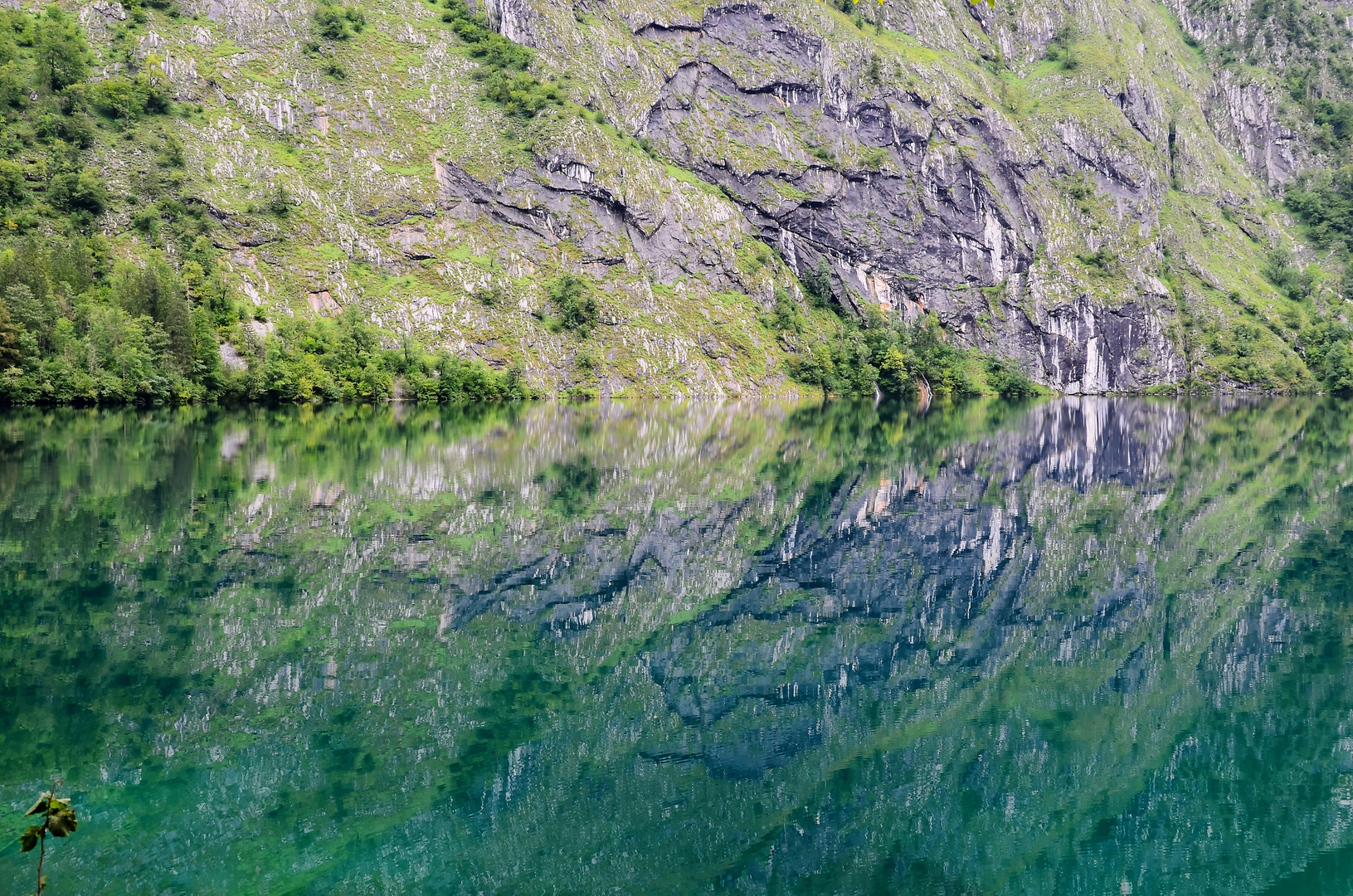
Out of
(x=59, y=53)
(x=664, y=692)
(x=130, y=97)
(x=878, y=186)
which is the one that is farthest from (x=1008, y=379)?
(x=664, y=692)

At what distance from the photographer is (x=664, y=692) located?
49.3ft

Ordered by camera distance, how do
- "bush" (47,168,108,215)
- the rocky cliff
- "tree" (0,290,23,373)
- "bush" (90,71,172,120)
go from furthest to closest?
the rocky cliff
"bush" (90,71,172,120)
"bush" (47,168,108,215)
"tree" (0,290,23,373)

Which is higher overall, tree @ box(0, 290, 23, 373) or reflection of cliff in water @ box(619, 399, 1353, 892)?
reflection of cliff in water @ box(619, 399, 1353, 892)

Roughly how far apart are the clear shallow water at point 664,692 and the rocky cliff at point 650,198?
9431 centimetres

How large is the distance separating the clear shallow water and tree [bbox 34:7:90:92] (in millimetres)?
109711

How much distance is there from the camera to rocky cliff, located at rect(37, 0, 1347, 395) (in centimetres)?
12125

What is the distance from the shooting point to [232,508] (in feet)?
92.0

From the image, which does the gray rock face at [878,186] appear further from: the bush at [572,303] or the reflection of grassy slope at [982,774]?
the reflection of grassy slope at [982,774]

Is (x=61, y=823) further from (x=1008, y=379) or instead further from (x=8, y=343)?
(x=1008, y=379)

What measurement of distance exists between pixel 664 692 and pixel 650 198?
14597 centimetres

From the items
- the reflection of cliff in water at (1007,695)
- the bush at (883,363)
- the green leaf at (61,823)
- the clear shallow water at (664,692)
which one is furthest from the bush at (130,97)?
the green leaf at (61,823)

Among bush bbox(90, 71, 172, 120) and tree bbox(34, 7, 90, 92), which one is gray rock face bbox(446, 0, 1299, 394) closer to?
bush bbox(90, 71, 172, 120)

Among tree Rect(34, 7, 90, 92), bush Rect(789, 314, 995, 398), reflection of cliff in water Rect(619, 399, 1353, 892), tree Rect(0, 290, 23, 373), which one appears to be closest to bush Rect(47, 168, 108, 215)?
tree Rect(34, 7, 90, 92)

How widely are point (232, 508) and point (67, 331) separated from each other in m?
54.5
